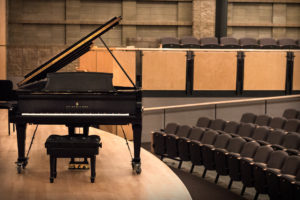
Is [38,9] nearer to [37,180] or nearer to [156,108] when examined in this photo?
[156,108]

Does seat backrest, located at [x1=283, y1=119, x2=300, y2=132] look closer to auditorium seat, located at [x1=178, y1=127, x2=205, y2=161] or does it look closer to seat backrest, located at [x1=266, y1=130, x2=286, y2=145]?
seat backrest, located at [x1=266, y1=130, x2=286, y2=145]

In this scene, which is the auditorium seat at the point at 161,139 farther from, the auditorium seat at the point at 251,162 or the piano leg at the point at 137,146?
the piano leg at the point at 137,146

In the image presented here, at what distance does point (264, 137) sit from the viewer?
6.43 metres

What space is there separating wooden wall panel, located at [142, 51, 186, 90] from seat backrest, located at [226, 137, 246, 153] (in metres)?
3.02

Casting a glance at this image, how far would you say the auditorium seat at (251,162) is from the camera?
5.19m

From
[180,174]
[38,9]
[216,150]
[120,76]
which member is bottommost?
[180,174]

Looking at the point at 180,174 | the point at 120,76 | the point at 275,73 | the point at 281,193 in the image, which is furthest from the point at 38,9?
the point at 281,193

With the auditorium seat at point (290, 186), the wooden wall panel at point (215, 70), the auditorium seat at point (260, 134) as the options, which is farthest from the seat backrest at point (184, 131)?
the auditorium seat at point (290, 186)

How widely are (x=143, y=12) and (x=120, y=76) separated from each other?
539 centimetres

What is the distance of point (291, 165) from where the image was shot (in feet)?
15.6

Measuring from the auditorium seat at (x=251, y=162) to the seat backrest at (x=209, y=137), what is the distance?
3.58ft

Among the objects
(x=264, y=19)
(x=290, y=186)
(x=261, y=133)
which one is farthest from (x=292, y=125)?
(x=264, y=19)

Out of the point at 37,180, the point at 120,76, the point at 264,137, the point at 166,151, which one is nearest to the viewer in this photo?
the point at 37,180

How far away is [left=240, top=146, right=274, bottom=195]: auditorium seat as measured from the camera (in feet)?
17.0
